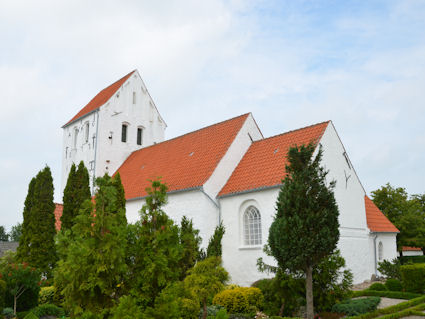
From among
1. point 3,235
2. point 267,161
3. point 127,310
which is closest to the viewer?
point 127,310

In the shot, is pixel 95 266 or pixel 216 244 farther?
pixel 216 244

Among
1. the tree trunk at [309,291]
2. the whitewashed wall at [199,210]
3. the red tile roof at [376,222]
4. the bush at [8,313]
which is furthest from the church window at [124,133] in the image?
the tree trunk at [309,291]

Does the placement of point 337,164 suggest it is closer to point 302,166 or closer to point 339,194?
point 339,194

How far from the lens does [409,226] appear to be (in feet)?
81.2

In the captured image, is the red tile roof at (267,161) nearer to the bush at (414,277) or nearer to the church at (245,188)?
the church at (245,188)

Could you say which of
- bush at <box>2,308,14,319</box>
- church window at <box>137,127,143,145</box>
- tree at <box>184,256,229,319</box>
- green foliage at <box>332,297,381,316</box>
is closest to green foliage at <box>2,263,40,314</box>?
bush at <box>2,308,14,319</box>

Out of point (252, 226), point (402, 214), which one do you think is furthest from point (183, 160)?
point (402, 214)

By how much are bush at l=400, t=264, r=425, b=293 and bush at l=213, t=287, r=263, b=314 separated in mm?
5473

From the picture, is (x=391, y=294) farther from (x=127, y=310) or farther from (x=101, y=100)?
(x=101, y=100)

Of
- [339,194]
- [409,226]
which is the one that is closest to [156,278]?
[339,194]

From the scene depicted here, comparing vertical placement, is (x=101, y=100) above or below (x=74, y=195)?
above

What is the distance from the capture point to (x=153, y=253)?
631 cm

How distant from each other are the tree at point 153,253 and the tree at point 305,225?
4.06m

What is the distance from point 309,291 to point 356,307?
52.6 inches
